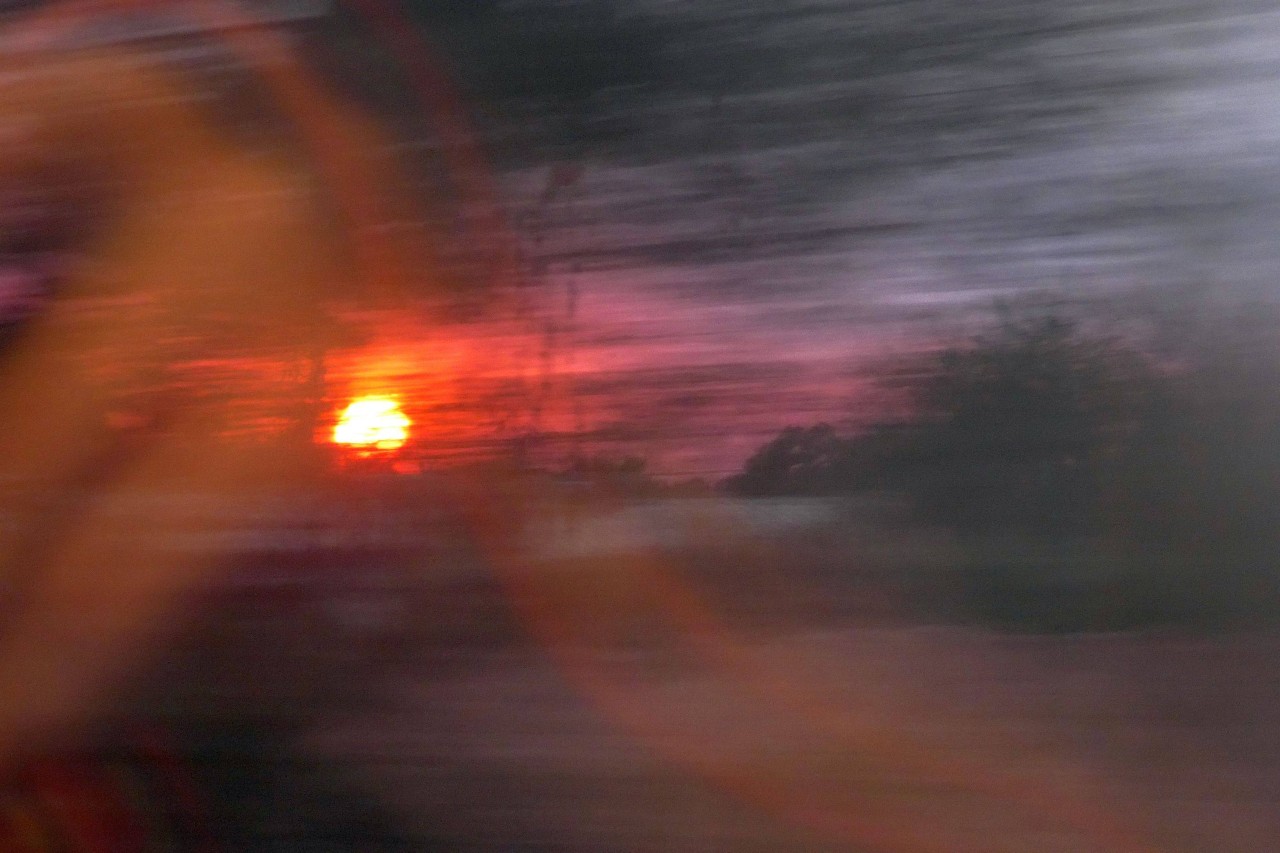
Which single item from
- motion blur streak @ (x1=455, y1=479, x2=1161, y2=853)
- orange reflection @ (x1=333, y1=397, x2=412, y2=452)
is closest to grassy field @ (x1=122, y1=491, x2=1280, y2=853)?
motion blur streak @ (x1=455, y1=479, x2=1161, y2=853)

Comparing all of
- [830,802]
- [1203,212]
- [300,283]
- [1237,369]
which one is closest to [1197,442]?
[1237,369]

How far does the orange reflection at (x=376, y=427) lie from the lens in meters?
3.98

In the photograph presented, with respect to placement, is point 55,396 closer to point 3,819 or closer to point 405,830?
point 3,819

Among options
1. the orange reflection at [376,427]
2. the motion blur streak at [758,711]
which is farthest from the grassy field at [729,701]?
the orange reflection at [376,427]

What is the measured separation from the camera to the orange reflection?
398 centimetres

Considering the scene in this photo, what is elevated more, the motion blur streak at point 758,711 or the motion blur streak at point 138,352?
the motion blur streak at point 138,352

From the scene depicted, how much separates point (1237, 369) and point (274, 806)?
2668mm

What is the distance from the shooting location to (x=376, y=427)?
3.97 metres

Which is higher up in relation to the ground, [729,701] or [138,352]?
[138,352]

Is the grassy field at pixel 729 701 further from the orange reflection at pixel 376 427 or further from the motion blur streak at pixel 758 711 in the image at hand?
the orange reflection at pixel 376 427

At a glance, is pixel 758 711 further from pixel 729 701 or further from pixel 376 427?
pixel 376 427

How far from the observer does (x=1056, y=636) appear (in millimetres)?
3412

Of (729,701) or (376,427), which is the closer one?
(729,701)

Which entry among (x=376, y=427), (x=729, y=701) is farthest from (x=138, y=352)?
(x=729, y=701)
